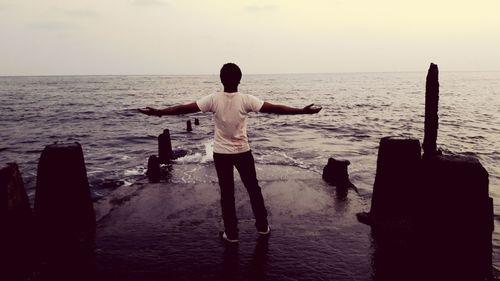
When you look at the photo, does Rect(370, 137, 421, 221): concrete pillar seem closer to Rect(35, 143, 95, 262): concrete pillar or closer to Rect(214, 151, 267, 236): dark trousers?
Rect(214, 151, 267, 236): dark trousers

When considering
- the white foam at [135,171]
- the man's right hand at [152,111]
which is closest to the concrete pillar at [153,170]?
the white foam at [135,171]

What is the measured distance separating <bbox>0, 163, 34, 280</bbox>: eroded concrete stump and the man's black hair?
8.37 ft

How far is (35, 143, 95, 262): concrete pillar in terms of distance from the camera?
5.05 metres

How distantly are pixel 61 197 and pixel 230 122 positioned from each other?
2614 mm

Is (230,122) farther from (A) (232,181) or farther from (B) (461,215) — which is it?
(B) (461,215)

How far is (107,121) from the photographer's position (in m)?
35.8

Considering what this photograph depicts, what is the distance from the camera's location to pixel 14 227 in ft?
14.1

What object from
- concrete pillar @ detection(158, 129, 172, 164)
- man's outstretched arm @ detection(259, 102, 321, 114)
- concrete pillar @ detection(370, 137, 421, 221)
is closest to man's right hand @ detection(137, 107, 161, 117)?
man's outstretched arm @ detection(259, 102, 321, 114)

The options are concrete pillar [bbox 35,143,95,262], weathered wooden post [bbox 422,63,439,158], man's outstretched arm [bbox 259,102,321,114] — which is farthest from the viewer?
weathered wooden post [bbox 422,63,439,158]

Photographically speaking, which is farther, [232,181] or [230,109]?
[232,181]

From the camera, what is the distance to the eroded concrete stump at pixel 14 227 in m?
4.11

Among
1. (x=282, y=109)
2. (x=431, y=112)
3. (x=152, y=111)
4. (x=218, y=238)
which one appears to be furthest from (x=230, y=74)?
(x=431, y=112)

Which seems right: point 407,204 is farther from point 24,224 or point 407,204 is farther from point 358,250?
point 24,224

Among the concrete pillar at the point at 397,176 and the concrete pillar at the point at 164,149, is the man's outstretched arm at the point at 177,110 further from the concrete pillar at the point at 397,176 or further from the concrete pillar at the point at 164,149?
the concrete pillar at the point at 164,149
